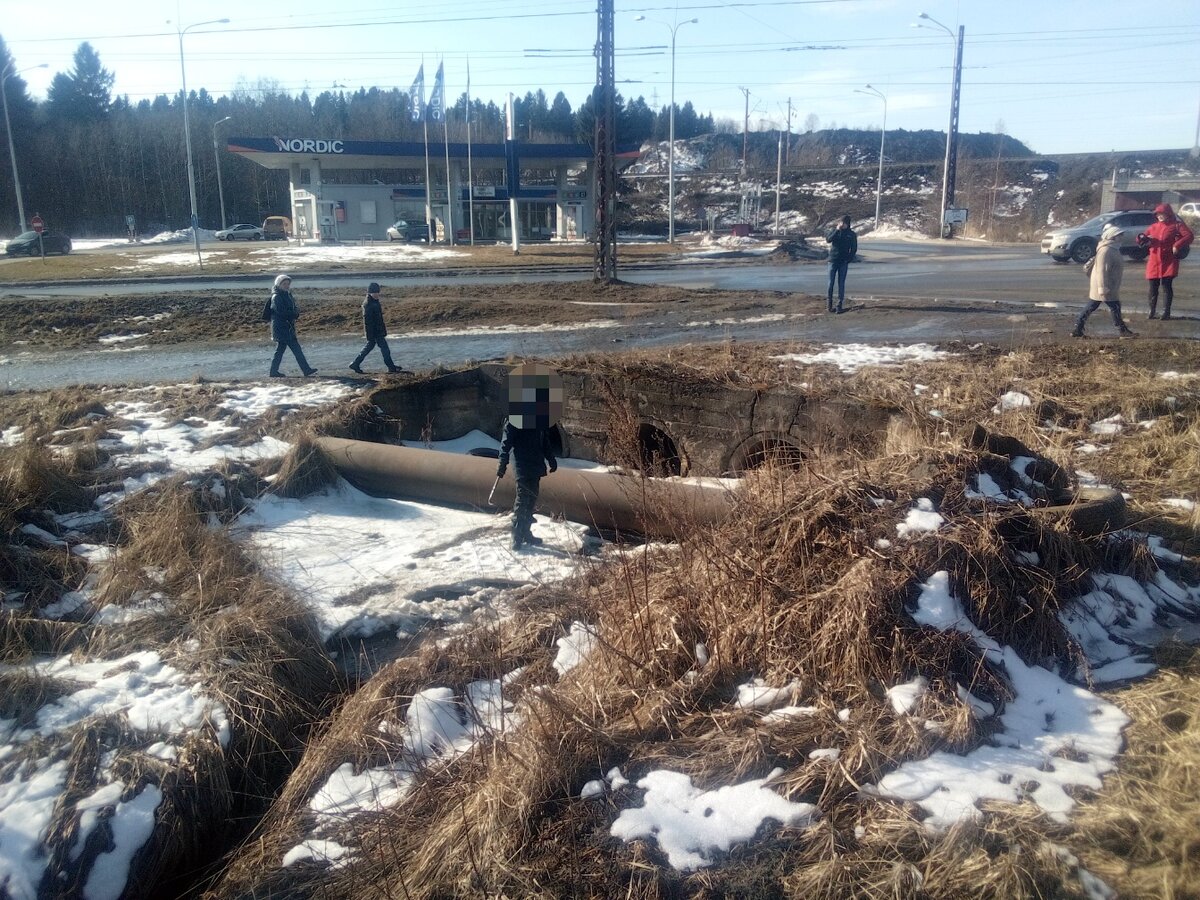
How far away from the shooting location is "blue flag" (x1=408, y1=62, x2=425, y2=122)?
4641 cm

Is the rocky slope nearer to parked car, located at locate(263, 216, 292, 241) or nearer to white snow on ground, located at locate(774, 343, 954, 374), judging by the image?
parked car, located at locate(263, 216, 292, 241)

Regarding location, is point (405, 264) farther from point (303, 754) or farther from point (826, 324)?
point (303, 754)

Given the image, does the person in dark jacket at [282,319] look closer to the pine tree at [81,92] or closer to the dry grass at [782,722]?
the dry grass at [782,722]

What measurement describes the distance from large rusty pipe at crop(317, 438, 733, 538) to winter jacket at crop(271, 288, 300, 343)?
13.1 feet

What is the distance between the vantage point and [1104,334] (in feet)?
43.3

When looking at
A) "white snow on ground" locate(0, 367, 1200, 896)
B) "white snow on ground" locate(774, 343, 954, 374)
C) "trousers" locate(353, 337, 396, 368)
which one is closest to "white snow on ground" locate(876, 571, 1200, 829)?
"white snow on ground" locate(0, 367, 1200, 896)

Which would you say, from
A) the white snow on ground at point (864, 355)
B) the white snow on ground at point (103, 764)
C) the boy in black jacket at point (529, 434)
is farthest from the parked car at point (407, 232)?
the white snow on ground at point (103, 764)

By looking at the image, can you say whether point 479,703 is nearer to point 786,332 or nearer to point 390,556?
point 390,556

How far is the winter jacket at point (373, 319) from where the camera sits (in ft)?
42.2

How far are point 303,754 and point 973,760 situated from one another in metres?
3.52

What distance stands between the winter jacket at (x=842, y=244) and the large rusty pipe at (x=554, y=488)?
1052cm

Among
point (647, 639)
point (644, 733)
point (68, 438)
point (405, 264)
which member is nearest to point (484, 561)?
point (647, 639)

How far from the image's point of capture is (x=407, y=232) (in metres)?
54.9

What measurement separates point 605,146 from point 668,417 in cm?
1445
